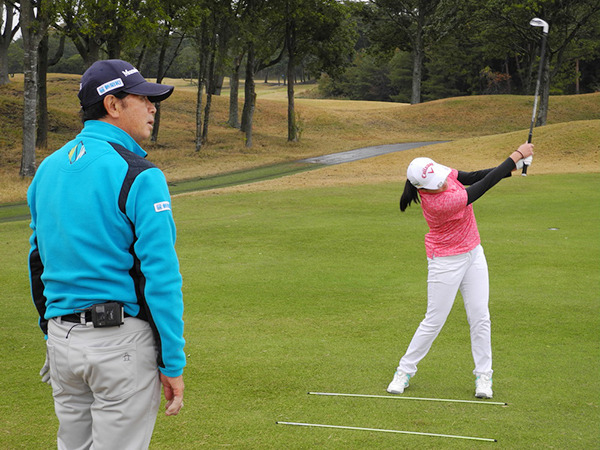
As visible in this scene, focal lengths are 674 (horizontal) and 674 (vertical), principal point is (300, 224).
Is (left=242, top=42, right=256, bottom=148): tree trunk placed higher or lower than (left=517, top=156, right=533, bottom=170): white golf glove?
higher

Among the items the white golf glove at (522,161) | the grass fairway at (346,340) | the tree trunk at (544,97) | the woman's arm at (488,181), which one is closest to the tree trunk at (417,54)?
the tree trunk at (544,97)

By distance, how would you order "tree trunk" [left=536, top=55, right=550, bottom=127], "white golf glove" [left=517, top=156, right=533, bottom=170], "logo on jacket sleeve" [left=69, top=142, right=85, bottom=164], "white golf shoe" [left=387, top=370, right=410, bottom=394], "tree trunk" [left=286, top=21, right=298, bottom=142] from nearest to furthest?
"logo on jacket sleeve" [left=69, top=142, right=85, bottom=164] → "white golf shoe" [left=387, top=370, right=410, bottom=394] → "white golf glove" [left=517, top=156, right=533, bottom=170] → "tree trunk" [left=286, top=21, right=298, bottom=142] → "tree trunk" [left=536, top=55, right=550, bottom=127]

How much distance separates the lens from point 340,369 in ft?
21.3

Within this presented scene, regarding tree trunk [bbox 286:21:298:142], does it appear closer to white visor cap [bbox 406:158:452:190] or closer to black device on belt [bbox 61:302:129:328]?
white visor cap [bbox 406:158:452:190]

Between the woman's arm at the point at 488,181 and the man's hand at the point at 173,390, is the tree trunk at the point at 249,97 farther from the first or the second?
the man's hand at the point at 173,390

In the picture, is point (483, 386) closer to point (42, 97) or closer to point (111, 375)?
point (111, 375)

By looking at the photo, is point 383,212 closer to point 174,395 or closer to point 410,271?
point 410,271

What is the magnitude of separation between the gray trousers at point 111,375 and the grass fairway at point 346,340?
2.00 m

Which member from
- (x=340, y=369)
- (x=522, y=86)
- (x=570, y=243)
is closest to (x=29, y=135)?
(x=570, y=243)

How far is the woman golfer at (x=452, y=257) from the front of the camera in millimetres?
5738

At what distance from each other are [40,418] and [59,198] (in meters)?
3.04

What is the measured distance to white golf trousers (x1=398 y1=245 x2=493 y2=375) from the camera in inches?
234

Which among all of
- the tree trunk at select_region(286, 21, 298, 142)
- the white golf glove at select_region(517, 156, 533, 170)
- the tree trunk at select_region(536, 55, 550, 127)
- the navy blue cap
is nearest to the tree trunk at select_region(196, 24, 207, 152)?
the tree trunk at select_region(286, 21, 298, 142)

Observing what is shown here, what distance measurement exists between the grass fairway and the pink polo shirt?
1.28 metres
